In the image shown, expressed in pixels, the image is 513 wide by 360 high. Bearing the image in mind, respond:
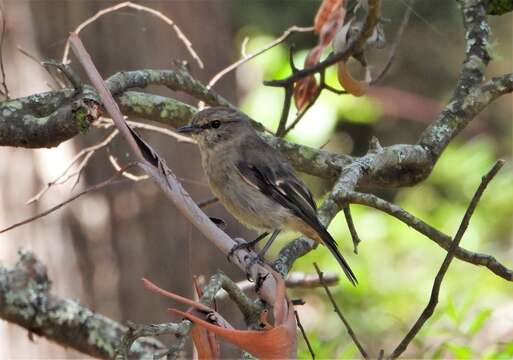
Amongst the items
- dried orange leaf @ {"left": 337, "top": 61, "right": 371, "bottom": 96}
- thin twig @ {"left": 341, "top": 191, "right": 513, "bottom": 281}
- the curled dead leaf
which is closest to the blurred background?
dried orange leaf @ {"left": 337, "top": 61, "right": 371, "bottom": 96}

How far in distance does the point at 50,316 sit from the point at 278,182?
4.01ft

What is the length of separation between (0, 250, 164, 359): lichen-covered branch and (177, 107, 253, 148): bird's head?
98cm

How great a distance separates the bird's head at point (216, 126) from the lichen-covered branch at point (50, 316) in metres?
0.98

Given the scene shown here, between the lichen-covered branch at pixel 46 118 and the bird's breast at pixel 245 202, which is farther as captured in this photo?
the bird's breast at pixel 245 202

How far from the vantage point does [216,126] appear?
13.3 ft

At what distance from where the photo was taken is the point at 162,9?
650cm

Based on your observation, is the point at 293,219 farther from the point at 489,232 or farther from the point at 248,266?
the point at 489,232

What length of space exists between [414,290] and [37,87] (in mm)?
3317

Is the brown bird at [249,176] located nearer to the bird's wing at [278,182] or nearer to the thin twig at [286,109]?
the bird's wing at [278,182]

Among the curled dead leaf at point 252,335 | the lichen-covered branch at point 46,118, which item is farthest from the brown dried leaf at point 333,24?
the curled dead leaf at point 252,335

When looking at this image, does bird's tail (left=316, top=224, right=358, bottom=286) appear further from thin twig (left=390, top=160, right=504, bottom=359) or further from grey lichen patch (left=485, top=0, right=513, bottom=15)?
grey lichen patch (left=485, top=0, right=513, bottom=15)

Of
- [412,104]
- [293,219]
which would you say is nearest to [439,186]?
[412,104]

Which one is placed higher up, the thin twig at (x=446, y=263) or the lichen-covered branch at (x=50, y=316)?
the lichen-covered branch at (x=50, y=316)

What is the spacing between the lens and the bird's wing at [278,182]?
12.6 feet
